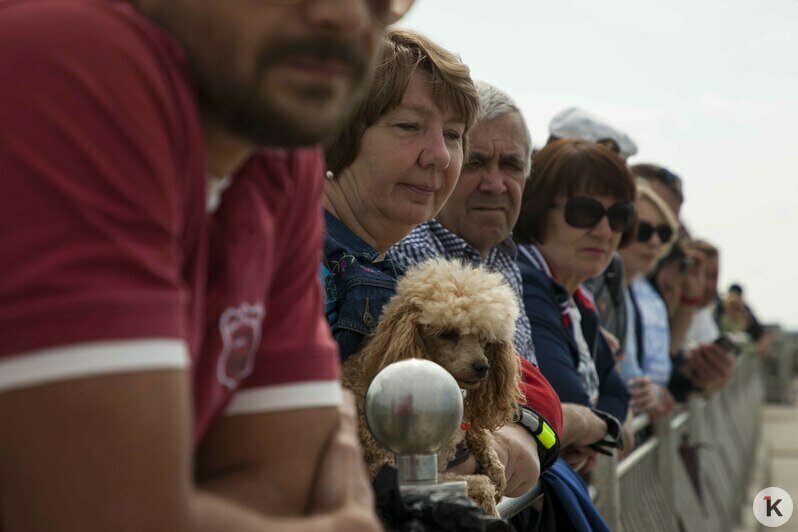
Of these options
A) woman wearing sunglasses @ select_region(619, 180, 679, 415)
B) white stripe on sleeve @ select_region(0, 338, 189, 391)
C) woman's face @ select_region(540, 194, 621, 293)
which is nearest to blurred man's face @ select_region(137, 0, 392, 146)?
white stripe on sleeve @ select_region(0, 338, 189, 391)

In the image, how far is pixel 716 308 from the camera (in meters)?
13.4

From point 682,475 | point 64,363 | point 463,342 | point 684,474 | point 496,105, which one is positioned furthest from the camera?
point 684,474

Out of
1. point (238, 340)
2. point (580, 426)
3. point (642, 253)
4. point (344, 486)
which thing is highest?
point (238, 340)

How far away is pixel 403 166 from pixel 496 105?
1.08 metres

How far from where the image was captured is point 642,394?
640 centimetres

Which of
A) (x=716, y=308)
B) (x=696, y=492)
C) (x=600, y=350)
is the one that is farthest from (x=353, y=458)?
(x=716, y=308)

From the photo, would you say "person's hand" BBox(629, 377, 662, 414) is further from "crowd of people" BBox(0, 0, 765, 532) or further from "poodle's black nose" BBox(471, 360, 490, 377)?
"crowd of people" BBox(0, 0, 765, 532)

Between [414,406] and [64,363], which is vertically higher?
[64,363]

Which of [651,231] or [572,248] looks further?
[651,231]

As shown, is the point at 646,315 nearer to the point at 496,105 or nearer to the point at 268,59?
the point at 496,105

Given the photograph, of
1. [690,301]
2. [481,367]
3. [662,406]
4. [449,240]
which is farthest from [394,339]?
[690,301]

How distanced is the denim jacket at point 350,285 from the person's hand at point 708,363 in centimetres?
623

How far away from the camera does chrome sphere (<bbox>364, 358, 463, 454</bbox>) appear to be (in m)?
1.85

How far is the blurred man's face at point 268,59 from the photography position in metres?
1.19
